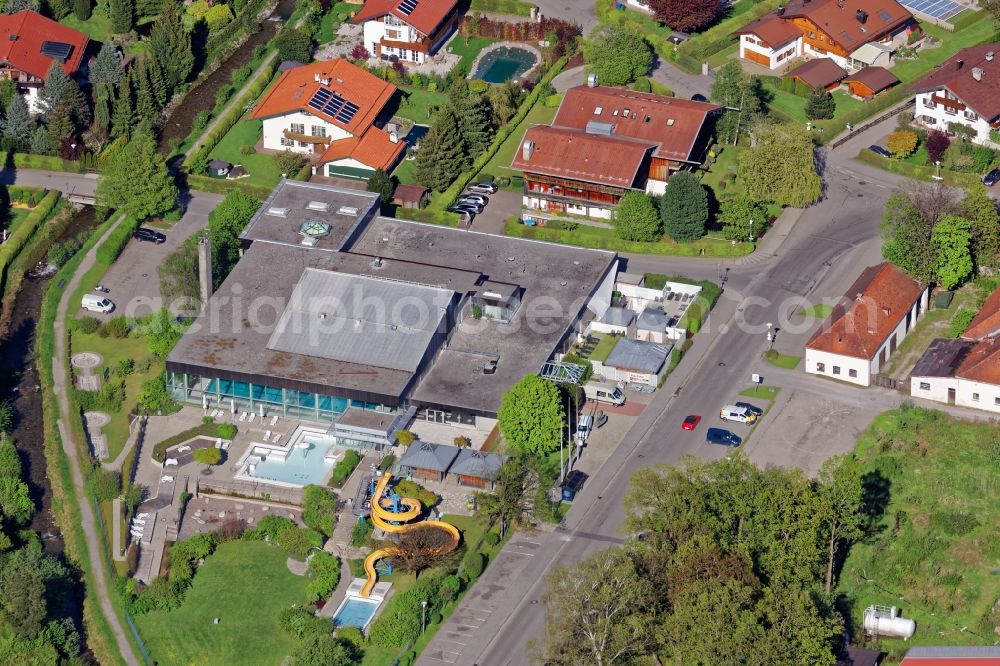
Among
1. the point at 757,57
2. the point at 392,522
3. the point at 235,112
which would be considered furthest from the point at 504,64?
the point at 392,522

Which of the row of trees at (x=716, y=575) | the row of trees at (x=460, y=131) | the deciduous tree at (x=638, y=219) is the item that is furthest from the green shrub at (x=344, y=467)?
the row of trees at (x=460, y=131)

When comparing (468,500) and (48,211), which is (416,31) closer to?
(48,211)

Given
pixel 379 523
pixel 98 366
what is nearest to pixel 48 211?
pixel 98 366

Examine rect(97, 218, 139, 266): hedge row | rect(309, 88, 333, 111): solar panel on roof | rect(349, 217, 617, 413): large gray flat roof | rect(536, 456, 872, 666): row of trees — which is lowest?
rect(97, 218, 139, 266): hedge row

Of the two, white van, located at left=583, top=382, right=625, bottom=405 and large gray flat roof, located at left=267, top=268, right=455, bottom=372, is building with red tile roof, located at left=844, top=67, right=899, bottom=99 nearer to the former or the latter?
white van, located at left=583, top=382, right=625, bottom=405

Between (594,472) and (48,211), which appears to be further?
(48,211)

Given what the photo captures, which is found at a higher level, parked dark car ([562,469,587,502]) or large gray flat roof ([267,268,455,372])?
large gray flat roof ([267,268,455,372])

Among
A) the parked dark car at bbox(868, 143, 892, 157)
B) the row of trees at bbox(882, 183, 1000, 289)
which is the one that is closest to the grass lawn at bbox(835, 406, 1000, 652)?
the row of trees at bbox(882, 183, 1000, 289)
